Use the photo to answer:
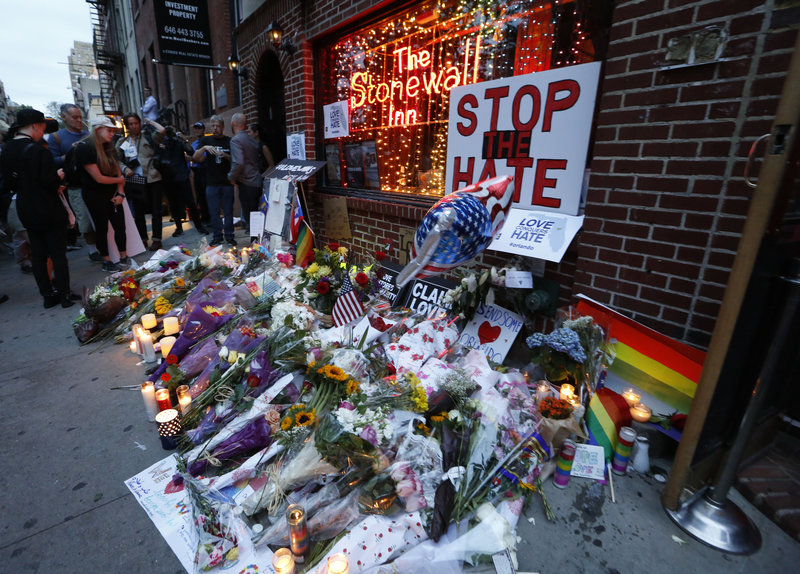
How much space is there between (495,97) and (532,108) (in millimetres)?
368

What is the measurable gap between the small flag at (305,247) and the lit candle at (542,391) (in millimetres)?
3363

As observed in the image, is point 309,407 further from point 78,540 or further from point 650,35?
point 650,35

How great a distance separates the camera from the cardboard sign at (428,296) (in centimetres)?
329

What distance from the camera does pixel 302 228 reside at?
4984 millimetres

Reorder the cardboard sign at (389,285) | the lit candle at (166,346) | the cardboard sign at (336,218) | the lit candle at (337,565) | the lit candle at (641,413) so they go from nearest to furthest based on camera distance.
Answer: the lit candle at (337,565) → the lit candle at (641,413) → the lit candle at (166,346) → the cardboard sign at (389,285) → the cardboard sign at (336,218)

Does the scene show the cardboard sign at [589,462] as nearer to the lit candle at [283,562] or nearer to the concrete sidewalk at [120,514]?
the concrete sidewalk at [120,514]

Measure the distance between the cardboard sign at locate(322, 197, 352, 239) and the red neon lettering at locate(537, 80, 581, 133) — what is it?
2897 millimetres

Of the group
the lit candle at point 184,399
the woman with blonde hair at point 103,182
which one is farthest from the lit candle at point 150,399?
the woman with blonde hair at point 103,182

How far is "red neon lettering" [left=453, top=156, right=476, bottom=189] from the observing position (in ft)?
11.0

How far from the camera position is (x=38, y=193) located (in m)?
4.10

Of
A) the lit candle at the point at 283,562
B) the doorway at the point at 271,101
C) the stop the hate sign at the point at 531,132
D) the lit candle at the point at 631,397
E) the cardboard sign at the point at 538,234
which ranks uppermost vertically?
the doorway at the point at 271,101

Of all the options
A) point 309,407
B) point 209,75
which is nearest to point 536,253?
point 309,407

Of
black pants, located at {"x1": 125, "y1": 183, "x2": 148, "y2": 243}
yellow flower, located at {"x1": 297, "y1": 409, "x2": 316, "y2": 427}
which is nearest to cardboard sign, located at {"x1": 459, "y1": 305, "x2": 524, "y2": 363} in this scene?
yellow flower, located at {"x1": 297, "y1": 409, "x2": 316, "y2": 427}

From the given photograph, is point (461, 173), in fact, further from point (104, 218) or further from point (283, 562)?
point (104, 218)
